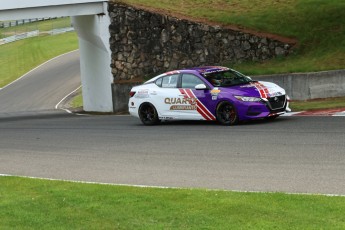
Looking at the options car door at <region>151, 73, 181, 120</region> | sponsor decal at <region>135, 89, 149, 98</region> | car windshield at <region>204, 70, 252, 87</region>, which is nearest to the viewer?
car windshield at <region>204, 70, 252, 87</region>

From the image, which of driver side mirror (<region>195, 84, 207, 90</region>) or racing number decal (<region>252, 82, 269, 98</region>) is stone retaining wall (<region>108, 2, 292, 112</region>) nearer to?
driver side mirror (<region>195, 84, 207, 90</region>)

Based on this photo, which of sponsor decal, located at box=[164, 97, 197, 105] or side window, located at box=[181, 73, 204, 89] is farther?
side window, located at box=[181, 73, 204, 89]

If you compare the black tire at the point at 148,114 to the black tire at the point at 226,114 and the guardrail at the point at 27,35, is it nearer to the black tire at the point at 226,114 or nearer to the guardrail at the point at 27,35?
the black tire at the point at 226,114

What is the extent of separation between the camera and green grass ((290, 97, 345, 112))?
19.6 m

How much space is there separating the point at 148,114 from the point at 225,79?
262 cm

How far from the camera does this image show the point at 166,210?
7.98 m

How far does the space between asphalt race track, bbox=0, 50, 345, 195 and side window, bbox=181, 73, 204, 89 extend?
3.42ft

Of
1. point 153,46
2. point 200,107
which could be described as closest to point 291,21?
point 153,46

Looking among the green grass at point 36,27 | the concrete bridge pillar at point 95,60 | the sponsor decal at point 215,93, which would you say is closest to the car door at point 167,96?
the sponsor decal at point 215,93

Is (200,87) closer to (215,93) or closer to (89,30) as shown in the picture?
(215,93)

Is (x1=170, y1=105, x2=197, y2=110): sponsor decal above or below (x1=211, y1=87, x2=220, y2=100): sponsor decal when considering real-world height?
below

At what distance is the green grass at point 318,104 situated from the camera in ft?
64.4

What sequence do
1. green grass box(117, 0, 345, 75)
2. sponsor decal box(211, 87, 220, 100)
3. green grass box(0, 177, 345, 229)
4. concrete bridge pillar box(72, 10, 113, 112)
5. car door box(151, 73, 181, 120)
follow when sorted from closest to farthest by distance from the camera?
1. green grass box(0, 177, 345, 229)
2. sponsor decal box(211, 87, 220, 100)
3. car door box(151, 73, 181, 120)
4. green grass box(117, 0, 345, 75)
5. concrete bridge pillar box(72, 10, 113, 112)

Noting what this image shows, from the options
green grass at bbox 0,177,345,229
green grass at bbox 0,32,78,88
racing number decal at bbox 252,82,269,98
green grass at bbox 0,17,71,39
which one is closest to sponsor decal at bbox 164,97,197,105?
racing number decal at bbox 252,82,269,98
